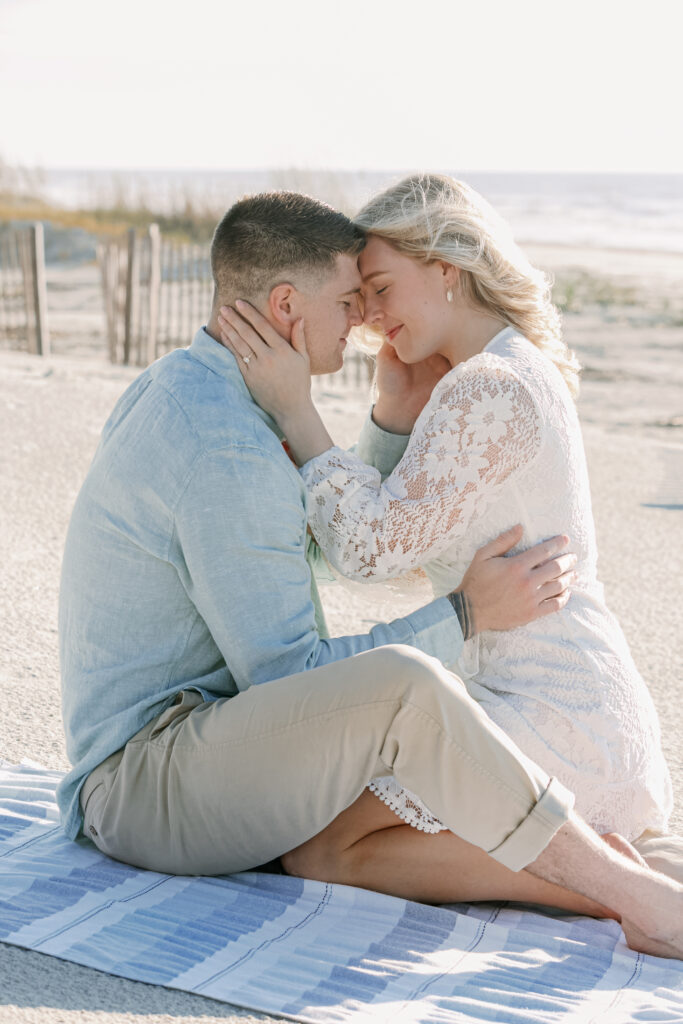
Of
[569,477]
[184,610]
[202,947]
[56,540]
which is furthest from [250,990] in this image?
[56,540]

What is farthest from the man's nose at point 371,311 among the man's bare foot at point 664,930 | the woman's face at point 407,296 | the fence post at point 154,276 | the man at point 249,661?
the fence post at point 154,276

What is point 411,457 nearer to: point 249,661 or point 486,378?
point 486,378

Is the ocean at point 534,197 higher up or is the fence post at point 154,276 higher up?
the ocean at point 534,197

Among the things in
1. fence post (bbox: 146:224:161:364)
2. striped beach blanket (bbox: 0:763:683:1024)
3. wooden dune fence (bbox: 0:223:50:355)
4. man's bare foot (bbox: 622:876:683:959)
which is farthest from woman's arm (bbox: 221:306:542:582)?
wooden dune fence (bbox: 0:223:50:355)

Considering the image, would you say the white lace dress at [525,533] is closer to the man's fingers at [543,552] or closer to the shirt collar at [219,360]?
the man's fingers at [543,552]

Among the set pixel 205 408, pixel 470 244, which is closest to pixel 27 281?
pixel 470 244

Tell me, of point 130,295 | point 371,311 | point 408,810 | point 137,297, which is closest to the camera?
point 408,810

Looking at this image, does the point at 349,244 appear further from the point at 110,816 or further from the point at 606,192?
the point at 606,192

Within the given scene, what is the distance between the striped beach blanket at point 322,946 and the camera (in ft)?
8.16

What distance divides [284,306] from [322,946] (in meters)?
1.59

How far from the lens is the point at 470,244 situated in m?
3.36

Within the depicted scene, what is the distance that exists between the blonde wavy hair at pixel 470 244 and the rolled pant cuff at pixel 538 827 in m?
1.39

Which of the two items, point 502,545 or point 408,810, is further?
point 502,545

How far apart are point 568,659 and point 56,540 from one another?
12.6 feet
